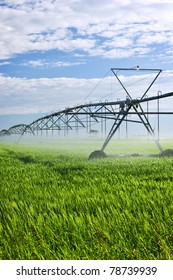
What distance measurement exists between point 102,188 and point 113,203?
7.38ft

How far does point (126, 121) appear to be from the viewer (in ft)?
89.1

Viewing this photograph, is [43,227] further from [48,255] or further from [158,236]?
[158,236]

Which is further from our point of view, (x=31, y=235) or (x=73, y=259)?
(x=31, y=235)

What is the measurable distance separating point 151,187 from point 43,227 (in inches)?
167

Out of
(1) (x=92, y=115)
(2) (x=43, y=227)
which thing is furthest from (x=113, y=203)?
(1) (x=92, y=115)

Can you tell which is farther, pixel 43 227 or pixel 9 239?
pixel 43 227

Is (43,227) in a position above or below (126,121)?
below

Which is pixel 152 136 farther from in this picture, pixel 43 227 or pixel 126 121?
pixel 43 227

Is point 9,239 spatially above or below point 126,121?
below

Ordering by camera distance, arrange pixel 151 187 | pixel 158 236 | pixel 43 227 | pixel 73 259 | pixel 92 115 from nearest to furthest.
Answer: pixel 73 259
pixel 158 236
pixel 43 227
pixel 151 187
pixel 92 115
